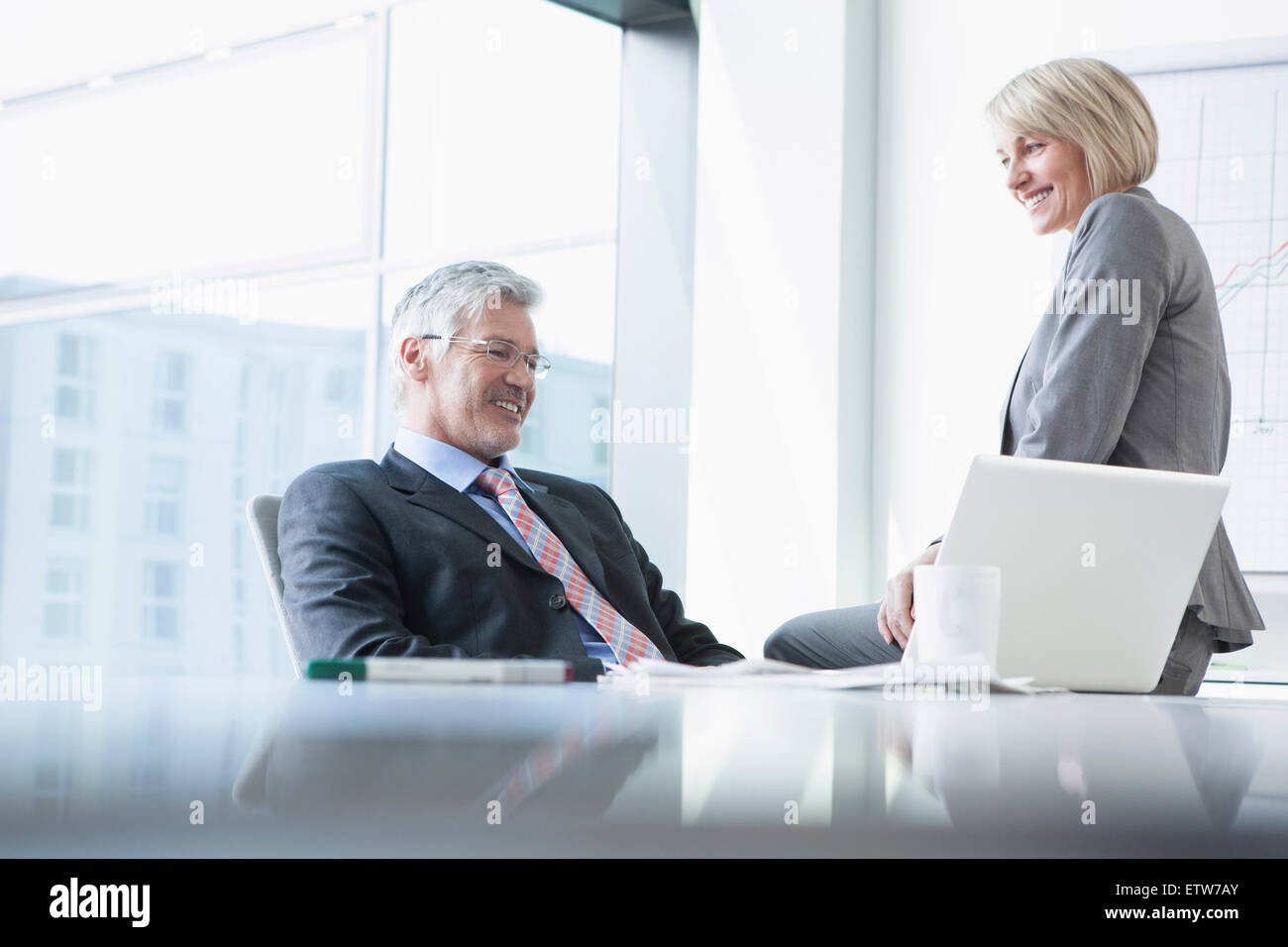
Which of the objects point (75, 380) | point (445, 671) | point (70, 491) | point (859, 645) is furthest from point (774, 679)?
point (75, 380)

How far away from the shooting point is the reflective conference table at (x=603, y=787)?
30 cm

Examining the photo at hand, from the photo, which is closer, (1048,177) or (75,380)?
(1048,177)

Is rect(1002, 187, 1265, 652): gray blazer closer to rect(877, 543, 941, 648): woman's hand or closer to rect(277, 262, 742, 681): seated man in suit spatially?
rect(877, 543, 941, 648): woman's hand

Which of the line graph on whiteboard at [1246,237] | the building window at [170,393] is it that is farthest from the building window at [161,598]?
the line graph on whiteboard at [1246,237]

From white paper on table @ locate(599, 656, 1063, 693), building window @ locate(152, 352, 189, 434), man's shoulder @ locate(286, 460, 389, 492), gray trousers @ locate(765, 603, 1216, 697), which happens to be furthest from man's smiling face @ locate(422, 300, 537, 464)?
building window @ locate(152, 352, 189, 434)

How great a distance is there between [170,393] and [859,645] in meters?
7.39

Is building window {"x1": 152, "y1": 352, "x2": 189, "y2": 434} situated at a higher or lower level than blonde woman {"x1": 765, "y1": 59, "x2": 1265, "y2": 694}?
higher

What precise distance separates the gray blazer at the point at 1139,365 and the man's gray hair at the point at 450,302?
2.87 feet

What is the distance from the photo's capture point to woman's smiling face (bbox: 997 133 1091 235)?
1896 mm

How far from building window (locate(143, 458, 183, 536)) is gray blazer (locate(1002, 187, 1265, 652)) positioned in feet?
23.7

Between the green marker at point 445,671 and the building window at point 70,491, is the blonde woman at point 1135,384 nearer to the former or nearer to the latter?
the green marker at point 445,671

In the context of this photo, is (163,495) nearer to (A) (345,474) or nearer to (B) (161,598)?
(B) (161,598)

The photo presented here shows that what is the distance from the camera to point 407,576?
1698 mm
